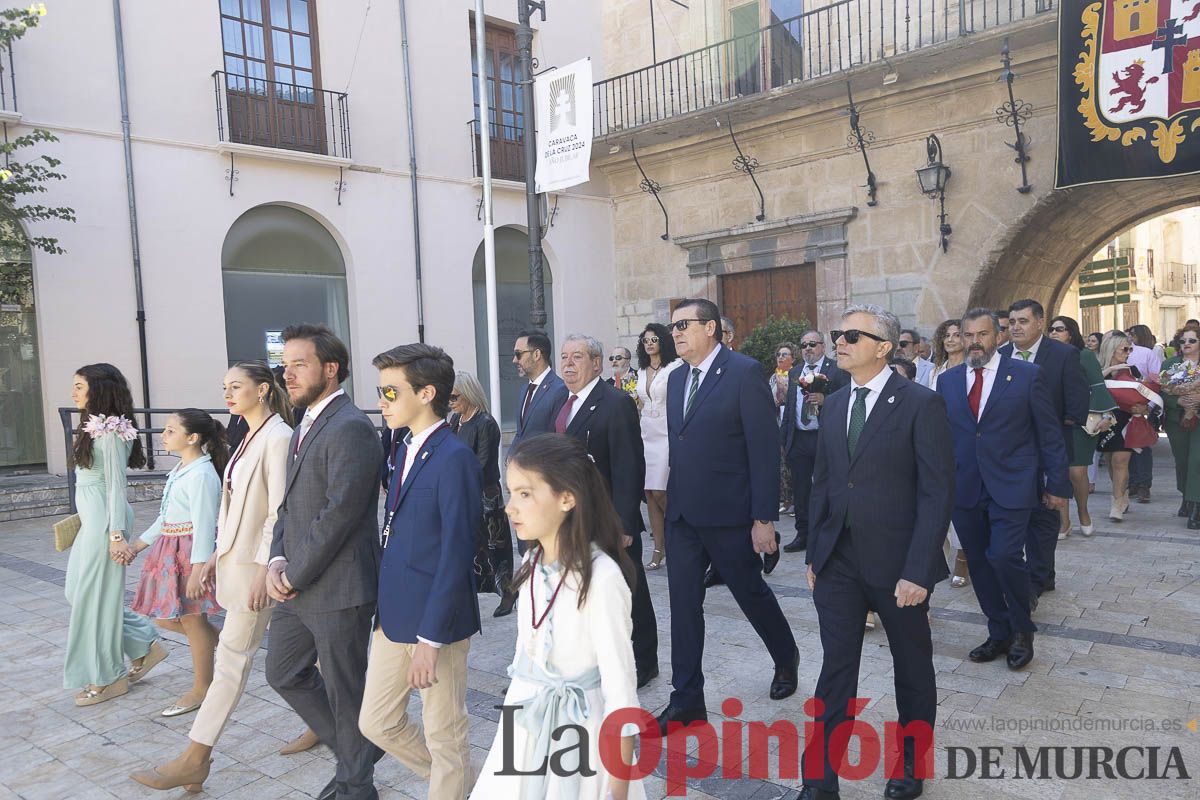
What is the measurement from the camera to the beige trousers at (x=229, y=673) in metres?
3.26

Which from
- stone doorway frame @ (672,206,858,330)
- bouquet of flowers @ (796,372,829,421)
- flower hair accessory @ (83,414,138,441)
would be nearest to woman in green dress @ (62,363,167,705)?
flower hair accessory @ (83,414,138,441)

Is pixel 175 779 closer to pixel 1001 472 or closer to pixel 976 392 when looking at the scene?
pixel 1001 472

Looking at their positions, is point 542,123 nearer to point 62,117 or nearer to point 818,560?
point 62,117

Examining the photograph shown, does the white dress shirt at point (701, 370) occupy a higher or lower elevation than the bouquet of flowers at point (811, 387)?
higher

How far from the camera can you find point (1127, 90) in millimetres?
9391

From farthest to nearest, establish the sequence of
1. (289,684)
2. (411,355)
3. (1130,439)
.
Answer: (1130,439) < (289,684) < (411,355)

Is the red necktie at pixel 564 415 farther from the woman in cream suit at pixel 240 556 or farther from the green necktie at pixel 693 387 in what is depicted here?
the woman in cream suit at pixel 240 556

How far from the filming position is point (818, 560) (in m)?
3.16

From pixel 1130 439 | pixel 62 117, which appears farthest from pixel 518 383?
pixel 1130 439

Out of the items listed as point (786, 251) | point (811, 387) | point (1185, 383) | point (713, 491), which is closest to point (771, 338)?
point (811, 387)

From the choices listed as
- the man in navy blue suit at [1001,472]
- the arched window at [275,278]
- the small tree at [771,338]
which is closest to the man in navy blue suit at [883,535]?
the man in navy blue suit at [1001,472]

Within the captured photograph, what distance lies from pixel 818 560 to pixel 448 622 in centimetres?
144

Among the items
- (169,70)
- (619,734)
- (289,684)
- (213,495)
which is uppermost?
(169,70)

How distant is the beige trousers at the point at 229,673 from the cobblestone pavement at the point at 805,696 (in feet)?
0.96
